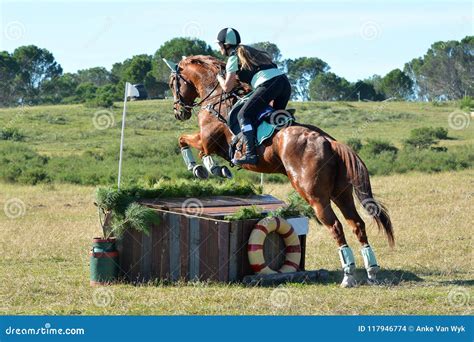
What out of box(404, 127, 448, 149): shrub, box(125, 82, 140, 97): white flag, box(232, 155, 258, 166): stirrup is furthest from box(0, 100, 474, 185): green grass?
box(232, 155, 258, 166): stirrup

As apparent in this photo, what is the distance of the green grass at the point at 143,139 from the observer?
25.9 m

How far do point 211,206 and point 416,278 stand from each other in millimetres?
2595

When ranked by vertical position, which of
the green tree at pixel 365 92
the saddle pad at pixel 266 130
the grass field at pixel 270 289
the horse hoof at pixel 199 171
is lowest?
the grass field at pixel 270 289

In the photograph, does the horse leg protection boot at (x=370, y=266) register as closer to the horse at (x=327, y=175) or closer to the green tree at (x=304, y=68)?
the horse at (x=327, y=175)

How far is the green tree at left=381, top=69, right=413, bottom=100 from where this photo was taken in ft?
212

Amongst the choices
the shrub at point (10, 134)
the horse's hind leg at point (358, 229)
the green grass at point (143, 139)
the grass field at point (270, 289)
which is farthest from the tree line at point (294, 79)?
the horse's hind leg at point (358, 229)

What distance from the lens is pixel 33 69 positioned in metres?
67.2

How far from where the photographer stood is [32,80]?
65938mm

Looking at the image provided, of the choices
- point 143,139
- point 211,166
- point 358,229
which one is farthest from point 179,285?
point 143,139

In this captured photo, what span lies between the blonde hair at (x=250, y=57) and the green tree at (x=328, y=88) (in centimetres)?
4875

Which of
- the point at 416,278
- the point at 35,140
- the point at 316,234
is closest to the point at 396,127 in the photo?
the point at 35,140

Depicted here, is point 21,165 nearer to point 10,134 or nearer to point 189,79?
point 10,134

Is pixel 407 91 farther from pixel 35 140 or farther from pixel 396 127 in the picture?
pixel 35 140

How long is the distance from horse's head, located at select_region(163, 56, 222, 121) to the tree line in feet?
132
